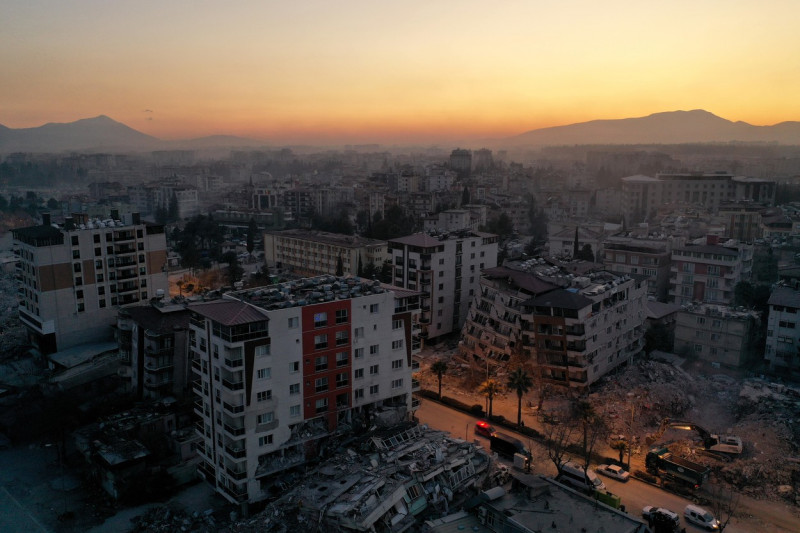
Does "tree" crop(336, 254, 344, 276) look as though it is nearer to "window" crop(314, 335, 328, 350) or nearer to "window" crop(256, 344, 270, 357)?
"window" crop(314, 335, 328, 350)

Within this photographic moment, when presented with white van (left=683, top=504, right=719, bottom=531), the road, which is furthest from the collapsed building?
white van (left=683, top=504, right=719, bottom=531)

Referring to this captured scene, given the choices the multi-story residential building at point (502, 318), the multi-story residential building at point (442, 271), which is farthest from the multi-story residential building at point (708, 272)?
the multi-story residential building at point (502, 318)

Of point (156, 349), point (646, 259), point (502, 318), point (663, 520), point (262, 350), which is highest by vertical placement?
point (262, 350)

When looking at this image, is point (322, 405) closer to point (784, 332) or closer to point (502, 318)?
point (502, 318)

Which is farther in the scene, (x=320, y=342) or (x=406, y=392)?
(x=406, y=392)

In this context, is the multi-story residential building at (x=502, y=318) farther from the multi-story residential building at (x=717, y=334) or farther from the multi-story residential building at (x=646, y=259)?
the multi-story residential building at (x=646, y=259)

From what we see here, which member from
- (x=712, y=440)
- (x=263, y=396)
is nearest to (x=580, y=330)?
(x=712, y=440)

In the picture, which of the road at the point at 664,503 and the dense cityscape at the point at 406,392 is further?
the dense cityscape at the point at 406,392
